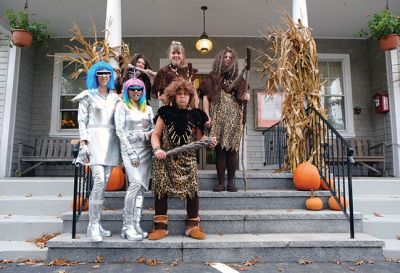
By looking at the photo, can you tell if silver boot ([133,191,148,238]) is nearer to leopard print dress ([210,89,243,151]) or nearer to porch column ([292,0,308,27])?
leopard print dress ([210,89,243,151])

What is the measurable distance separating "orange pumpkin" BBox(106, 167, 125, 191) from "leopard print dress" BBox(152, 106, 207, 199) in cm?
91

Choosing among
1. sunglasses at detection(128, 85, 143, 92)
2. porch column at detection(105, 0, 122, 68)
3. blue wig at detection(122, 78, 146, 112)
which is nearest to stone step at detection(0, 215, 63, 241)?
blue wig at detection(122, 78, 146, 112)

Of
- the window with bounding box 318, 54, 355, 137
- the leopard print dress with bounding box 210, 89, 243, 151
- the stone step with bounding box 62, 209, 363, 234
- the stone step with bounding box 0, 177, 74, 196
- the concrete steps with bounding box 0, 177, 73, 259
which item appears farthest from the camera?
the window with bounding box 318, 54, 355, 137

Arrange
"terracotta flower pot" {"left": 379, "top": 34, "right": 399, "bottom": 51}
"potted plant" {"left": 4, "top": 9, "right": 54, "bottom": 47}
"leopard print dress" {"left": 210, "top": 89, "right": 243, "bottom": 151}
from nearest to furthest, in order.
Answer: "leopard print dress" {"left": 210, "top": 89, "right": 243, "bottom": 151} → "potted plant" {"left": 4, "top": 9, "right": 54, "bottom": 47} → "terracotta flower pot" {"left": 379, "top": 34, "right": 399, "bottom": 51}

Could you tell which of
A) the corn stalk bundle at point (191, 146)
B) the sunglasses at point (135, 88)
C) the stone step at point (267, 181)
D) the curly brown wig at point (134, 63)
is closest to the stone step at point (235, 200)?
the stone step at point (267, 181)

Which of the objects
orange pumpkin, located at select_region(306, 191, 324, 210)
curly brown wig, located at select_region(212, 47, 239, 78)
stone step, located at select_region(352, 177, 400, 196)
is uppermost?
curly brown wig, located at select_region(212, 47, 239, 78)

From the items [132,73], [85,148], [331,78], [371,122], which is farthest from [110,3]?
[371,122]

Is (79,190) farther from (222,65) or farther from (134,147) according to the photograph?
(222,65)

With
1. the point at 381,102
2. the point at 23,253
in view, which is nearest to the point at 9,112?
the point at 23,253

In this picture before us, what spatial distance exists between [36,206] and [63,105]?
369cm

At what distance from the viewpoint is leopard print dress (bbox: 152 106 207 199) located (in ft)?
10.4

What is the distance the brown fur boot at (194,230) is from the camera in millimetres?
3174

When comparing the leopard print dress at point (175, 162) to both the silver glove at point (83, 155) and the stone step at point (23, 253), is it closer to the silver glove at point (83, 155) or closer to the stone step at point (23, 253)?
the silver glove at point (83, 155)

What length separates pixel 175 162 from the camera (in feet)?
10.6
